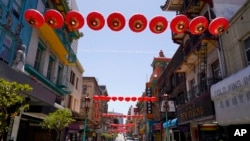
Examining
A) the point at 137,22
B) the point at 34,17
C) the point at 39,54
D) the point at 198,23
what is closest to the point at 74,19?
the point at 34,17

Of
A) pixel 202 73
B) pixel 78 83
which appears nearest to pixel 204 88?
pixel 202 73

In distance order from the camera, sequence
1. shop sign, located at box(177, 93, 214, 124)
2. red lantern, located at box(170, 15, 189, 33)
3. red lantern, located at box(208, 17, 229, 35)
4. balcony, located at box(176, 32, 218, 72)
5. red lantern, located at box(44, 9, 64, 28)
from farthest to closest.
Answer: balcony, located at box(176, 32, 218, 72), shop sign, located at box(177, 93, 214, 124), red lantern, located at box(170, 15, 189, 33), red lantern, located at box(208, 17, 229, 35), red lantern, located at box(44, 9, 64, 28)

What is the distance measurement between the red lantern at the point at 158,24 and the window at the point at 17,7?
813 cm

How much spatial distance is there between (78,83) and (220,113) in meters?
20.7

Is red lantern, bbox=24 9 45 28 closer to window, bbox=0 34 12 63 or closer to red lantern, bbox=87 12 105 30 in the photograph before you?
red lantern, bbox=87 12 105 30

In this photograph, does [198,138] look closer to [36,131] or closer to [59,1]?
[36,131]

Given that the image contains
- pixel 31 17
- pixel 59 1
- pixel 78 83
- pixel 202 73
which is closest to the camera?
pixel 31 17

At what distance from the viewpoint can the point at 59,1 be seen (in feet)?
57.5

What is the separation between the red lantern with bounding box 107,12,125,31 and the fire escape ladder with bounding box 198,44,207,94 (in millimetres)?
8452

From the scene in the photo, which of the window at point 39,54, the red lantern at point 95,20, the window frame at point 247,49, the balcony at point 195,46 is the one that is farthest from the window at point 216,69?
the window at point 39,54

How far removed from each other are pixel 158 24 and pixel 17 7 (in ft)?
28.3

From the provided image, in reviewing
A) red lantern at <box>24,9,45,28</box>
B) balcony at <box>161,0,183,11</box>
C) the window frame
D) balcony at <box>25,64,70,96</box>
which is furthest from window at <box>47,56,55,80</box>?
the window frame

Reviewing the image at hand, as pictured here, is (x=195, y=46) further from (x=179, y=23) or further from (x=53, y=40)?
(x=53, y=40)

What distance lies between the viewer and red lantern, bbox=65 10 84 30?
8.06 metres
